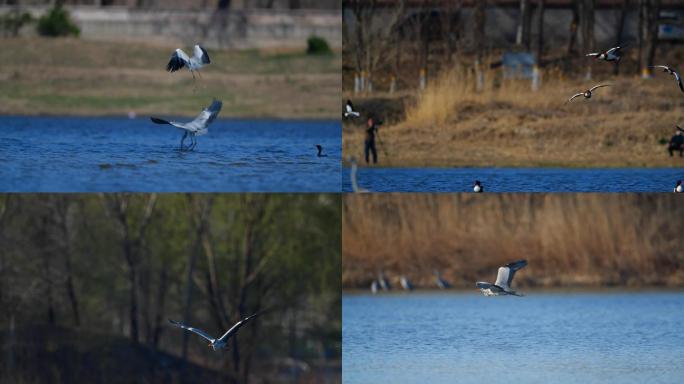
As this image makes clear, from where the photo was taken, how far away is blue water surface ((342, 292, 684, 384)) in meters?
12.8

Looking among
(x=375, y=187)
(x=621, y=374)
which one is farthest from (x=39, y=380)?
(x=621, y=374)

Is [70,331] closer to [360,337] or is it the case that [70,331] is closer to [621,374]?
[360,337]

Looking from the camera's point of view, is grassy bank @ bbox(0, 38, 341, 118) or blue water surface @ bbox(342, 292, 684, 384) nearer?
blue water surface @ bbox(342, 292, 684, 384)

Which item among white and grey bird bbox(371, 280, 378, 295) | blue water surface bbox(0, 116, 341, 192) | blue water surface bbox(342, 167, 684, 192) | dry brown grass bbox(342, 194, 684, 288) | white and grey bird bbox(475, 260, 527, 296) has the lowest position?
white and grey bird bbox(371, 280, 378, 295)

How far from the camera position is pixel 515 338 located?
15109 millimetres

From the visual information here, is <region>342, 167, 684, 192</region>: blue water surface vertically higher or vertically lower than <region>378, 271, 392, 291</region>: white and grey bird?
higher

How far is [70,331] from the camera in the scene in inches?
896

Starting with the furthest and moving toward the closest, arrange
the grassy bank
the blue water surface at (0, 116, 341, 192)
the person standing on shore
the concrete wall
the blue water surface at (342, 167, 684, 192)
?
the concrete wall < the grassy bank < the person standing on shore < the blue water surface at (342, 167, 684, 192) < the blue water surface at (0, 116, 341, 192)

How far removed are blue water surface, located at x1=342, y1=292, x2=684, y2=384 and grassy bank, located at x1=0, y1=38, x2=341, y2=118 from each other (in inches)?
436

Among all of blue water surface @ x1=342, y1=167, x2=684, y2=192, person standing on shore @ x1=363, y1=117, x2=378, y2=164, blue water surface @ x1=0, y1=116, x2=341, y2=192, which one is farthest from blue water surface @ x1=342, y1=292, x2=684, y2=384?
person standing on shore @ x1=363, y1=117, x2=378, y2=164

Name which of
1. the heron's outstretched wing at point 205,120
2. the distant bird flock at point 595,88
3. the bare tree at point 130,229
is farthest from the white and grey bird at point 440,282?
the bare tree at point 130,229

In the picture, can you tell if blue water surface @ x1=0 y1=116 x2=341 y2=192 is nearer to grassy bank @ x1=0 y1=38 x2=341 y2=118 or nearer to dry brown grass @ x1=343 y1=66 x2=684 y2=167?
dry brown grass @ x1=343 y1=66 x2=684 y2=167

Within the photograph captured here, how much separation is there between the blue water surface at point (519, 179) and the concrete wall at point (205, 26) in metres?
11.3

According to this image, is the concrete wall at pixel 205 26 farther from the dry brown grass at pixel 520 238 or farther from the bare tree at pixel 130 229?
the dry brown grass at pixel 520 238
